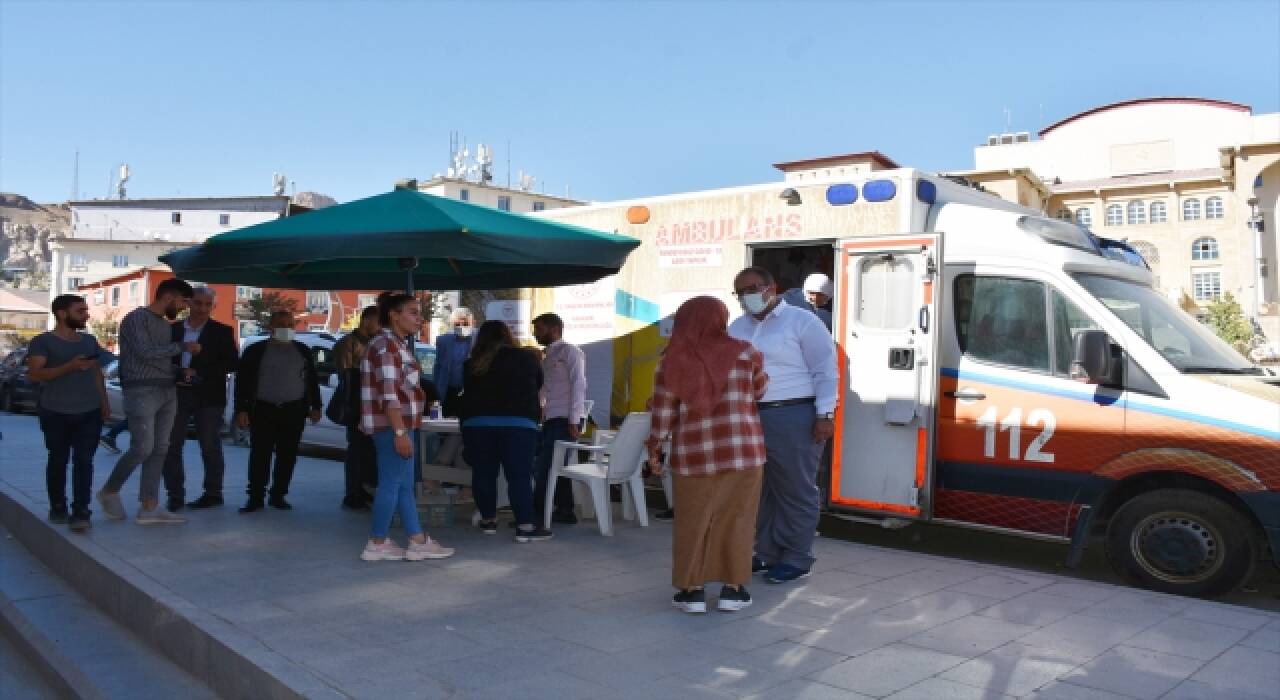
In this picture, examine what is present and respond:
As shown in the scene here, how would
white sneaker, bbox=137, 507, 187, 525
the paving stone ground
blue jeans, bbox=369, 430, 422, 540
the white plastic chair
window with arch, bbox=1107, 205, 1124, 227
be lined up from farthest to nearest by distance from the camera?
window with arch, bbox=1107, 205, 1124, 227 → white sneaker, bbox=137, 507, 187, 525 → the white plastic chair → blue jeans, bbox=369, 430, 422, 540 → the paving stone ground

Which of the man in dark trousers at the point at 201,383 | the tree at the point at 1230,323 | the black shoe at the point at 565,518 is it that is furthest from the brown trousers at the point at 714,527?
the tree at the point at 1230,323

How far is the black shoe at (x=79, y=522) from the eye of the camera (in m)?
6.70

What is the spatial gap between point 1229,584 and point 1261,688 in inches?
76.5

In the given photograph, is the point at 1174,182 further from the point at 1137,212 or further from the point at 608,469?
the point at 608,469

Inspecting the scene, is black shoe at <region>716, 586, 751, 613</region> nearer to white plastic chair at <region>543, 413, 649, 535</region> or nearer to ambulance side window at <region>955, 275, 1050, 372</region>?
white plastic chair at <region>543, 413, 649, 535</region>

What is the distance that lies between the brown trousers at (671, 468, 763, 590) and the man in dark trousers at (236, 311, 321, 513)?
157 inches

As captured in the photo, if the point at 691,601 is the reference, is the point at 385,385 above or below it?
above

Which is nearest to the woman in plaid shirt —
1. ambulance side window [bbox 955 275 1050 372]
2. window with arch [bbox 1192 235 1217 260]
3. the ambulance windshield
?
ambulance side window [bbox 955 275 1050 372]

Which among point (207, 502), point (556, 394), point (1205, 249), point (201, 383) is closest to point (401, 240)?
point (556, 394)

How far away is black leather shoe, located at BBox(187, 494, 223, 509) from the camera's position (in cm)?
801

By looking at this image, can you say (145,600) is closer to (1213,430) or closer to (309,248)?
(309,248)

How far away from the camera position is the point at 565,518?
24.7ft

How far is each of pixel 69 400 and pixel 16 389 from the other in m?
17.6

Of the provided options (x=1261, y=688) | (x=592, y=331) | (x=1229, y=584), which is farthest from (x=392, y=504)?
(x=1229, y=584)
